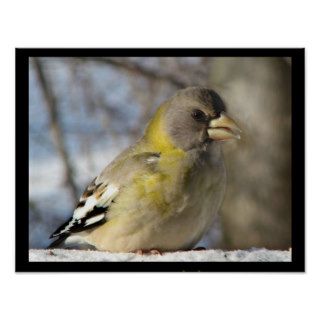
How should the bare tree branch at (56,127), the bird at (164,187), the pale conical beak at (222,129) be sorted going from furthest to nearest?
the bare tree branch at (56,127), the pale conical beak at (222,129), the bird at (164,187)

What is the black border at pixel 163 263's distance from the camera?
424 cm

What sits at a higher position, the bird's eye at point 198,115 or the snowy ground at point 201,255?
the bird's eye at point 198,115

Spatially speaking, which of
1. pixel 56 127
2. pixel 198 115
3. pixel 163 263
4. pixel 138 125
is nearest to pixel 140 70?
pixel 138 125

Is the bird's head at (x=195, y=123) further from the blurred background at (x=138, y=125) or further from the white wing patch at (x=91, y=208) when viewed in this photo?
the white wing patch at (x=91, y=208)

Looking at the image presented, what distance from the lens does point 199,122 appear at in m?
4.16

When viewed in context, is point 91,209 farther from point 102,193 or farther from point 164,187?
point 164,187

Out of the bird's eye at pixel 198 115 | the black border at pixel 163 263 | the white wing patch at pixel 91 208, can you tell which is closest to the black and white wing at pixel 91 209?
the white wing patch at pixel 91 208

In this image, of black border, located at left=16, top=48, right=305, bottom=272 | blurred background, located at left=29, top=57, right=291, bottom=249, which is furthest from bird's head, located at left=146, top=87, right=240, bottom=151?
black border, located at left=16, top=48, right=305, bottom=272

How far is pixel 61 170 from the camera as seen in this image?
426 centimetres

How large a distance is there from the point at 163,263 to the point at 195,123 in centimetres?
73

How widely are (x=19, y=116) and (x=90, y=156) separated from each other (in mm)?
427

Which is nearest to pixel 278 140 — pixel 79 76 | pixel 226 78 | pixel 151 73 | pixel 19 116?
pixel 226 78

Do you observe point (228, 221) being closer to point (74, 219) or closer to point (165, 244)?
point (165, 244)

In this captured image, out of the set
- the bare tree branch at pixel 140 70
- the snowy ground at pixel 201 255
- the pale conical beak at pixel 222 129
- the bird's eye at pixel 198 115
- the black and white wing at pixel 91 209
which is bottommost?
the snowy ground at pixel 201 255
